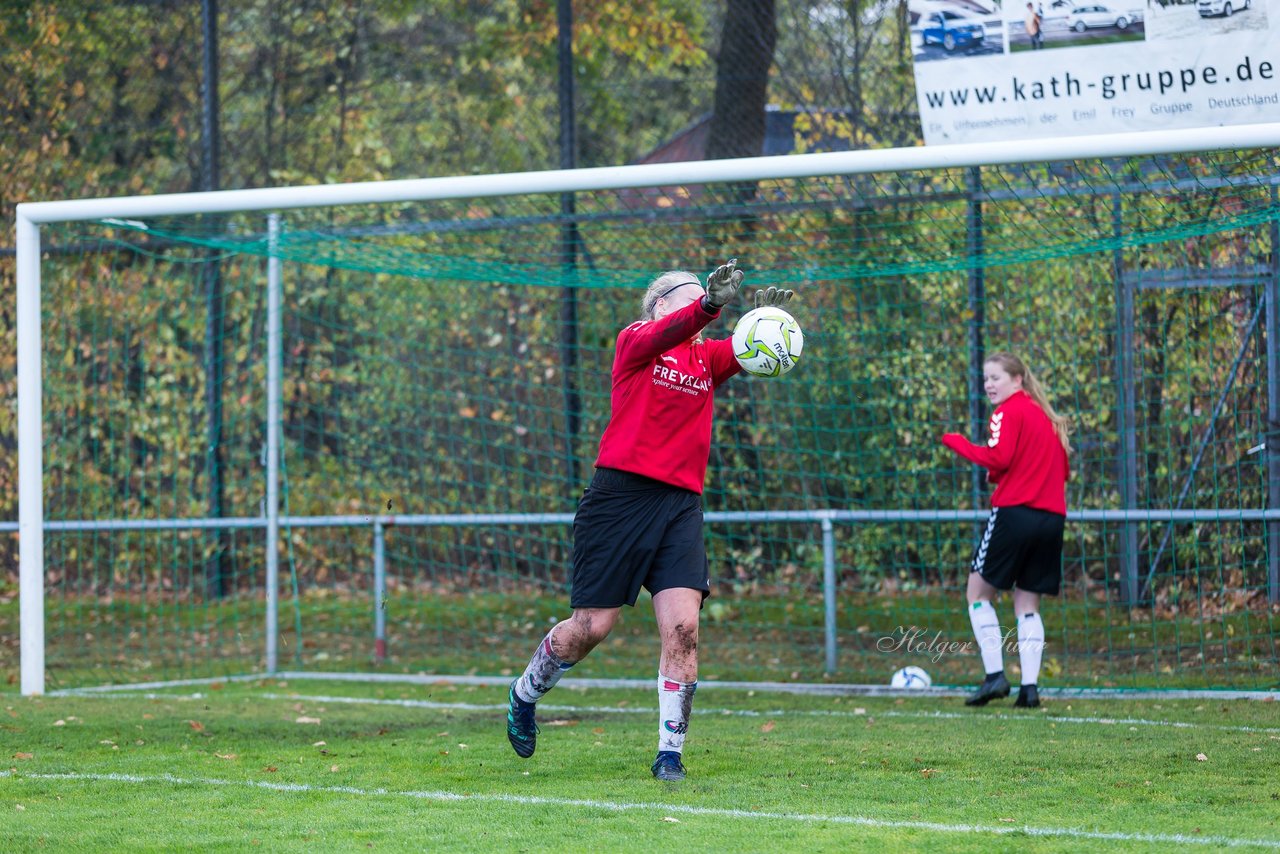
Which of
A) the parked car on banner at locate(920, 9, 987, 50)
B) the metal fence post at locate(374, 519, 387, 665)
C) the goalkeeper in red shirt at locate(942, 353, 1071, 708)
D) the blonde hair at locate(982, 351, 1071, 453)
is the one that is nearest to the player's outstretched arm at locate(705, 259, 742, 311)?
the goalkeeper in red shirt at locate(942, 353, 1071, 708)

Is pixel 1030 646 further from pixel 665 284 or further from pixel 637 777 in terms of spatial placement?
pixel 665 284

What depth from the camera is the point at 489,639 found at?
10.0m

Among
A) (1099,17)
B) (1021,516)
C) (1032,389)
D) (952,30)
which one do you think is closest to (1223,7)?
(1099,17)

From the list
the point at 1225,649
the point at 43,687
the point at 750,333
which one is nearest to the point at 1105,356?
the point at 1225,649

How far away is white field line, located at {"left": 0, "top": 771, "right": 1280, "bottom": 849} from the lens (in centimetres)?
407

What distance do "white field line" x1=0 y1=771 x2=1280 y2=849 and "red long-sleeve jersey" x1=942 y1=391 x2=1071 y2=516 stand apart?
9.89 ft

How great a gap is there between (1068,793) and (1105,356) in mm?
5113

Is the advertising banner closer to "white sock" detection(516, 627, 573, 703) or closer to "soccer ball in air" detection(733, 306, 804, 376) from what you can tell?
"soccer ball in air" detection(733, 306, 804, 376)

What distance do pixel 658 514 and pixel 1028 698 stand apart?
289cm

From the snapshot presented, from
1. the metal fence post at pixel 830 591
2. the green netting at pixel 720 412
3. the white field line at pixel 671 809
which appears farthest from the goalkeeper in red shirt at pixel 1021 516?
the white field line at pixel 671 809

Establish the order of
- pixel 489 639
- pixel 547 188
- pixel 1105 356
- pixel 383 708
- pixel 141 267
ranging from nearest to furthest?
pixel 547 188 < pixel 383 708 < pixel 1105 356 < pixel 489 639 < pixel 141 267

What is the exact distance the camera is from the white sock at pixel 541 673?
209 inches

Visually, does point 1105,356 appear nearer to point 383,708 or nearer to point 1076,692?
point 1076,692

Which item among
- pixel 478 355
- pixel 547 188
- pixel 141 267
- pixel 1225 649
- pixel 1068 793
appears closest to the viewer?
pixel 1068 793
